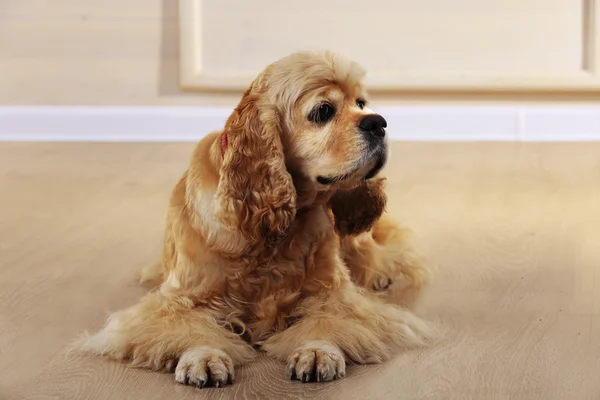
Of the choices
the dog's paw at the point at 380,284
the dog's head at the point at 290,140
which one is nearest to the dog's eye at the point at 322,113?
the dog's head at the point at 290,140

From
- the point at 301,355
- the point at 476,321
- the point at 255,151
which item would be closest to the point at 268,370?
the point at 301,355

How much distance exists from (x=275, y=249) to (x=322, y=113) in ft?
0.97

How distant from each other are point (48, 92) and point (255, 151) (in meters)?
3.15

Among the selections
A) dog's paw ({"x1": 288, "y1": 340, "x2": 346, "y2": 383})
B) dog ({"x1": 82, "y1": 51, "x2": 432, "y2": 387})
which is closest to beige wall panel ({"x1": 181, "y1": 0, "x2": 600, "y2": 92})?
dog ({"x1": 82, "y1": 51, "x2": 432, "y2": 387})

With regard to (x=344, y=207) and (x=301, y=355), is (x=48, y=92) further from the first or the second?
(x=301, y=355)

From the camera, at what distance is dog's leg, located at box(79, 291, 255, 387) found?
68.4 inches

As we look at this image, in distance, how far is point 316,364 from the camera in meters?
1.75

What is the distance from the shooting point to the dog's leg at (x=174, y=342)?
5.70 feet

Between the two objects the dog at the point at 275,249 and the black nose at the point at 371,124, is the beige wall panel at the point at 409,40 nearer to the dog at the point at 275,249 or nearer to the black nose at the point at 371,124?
the dog at the point at 275,249

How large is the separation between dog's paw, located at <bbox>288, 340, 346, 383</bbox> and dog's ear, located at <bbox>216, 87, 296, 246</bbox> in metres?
0.25

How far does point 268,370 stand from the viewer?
1818 mm

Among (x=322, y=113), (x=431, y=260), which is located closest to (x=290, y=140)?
(x=322, y=113)

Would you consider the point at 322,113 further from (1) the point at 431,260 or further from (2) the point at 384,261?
(1) the point at 431,260

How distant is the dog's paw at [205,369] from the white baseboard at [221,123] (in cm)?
301
